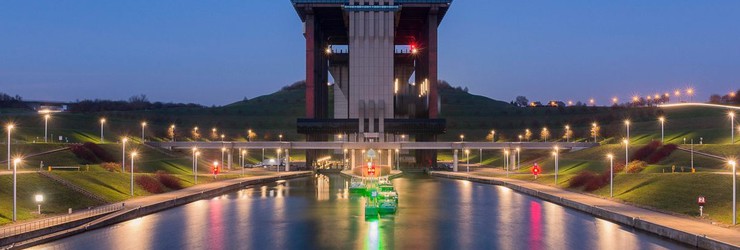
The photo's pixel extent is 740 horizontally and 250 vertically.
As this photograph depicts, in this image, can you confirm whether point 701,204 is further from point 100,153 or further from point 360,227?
point 100,153

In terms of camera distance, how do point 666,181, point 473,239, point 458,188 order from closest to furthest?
point 473,239 → point 666,181 → point 458,188

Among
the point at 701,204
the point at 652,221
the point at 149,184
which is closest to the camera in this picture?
the point at 652,221

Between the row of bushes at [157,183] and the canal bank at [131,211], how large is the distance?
183cm

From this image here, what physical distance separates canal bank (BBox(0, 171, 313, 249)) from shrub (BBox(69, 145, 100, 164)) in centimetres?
2158

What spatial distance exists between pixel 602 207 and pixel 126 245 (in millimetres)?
43553

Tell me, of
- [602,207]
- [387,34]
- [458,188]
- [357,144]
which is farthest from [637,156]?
[387,34]

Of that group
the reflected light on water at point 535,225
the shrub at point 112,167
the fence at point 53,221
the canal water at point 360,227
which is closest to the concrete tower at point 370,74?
the shrub at point 112,167

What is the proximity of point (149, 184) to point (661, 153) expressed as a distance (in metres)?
74.6

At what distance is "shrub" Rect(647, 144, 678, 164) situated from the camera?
113 metres

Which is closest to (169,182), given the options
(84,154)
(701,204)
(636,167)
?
(84,154)

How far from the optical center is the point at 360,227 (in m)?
66.2

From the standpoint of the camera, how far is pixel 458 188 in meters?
115

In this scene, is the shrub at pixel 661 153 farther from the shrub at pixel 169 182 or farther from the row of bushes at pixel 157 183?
the row of bushes at pixel 157 183

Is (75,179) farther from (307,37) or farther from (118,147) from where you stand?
A: (307,37)
